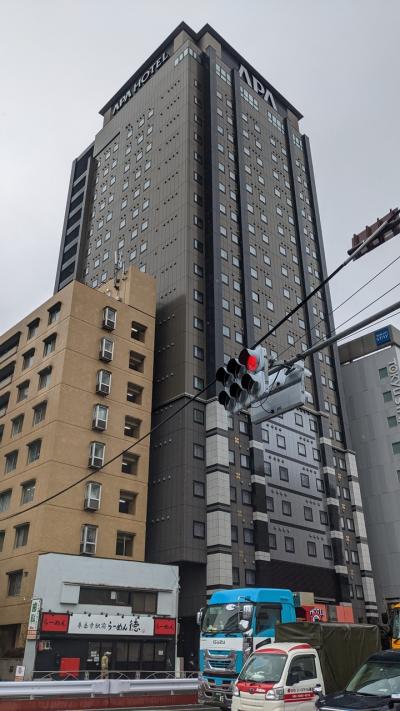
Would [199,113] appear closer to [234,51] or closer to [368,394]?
[234,51]

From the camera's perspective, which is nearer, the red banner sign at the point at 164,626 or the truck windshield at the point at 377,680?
the truck windshield at the point at 377,680

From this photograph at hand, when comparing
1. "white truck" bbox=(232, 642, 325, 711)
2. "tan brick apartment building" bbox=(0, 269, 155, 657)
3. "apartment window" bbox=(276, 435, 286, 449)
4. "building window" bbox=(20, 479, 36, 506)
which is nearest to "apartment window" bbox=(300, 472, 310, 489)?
"apartment window" bbox=(276, 435, 286, 449)

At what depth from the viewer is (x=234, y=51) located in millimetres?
84062

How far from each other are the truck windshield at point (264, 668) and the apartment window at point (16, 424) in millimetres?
38990

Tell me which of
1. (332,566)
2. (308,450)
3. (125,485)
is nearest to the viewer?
(125,485)

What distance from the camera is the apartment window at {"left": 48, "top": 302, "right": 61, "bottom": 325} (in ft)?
178

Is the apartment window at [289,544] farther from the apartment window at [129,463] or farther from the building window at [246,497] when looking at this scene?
the apartment window at [129,463]

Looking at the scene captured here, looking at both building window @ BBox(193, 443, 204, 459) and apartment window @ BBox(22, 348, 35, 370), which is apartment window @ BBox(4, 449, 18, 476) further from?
building window @ BBox(193, 443, 204, 459)

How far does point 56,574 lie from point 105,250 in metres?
47.5

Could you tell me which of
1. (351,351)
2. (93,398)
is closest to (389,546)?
(351,351)

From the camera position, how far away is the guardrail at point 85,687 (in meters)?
21.1

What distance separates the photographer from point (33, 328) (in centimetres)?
5753

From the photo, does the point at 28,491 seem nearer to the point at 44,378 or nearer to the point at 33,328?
the point at 44,378

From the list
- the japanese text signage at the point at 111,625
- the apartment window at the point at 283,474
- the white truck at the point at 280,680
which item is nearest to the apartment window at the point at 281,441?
the apartment window at the point at 283,474
